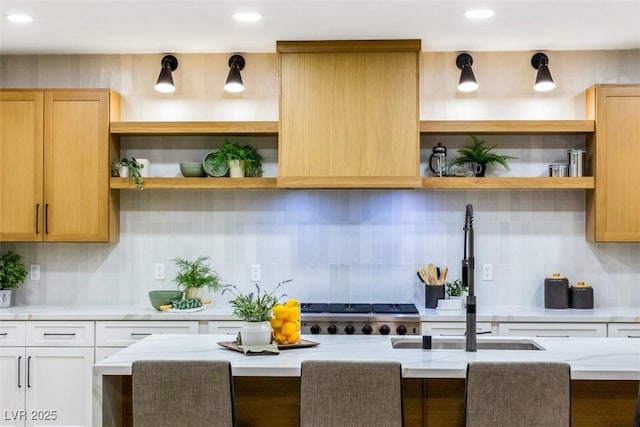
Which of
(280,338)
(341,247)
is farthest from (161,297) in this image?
(280,338)

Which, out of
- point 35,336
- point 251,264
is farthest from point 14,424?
point 251,264

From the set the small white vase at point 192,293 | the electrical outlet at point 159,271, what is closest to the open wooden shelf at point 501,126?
the small white vase at point 192,293

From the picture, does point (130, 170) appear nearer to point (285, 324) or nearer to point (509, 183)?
point (285, 324)

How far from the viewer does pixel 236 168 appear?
437 centimetres

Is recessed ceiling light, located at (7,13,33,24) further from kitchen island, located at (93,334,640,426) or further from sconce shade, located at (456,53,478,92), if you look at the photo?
sconce shade, located at (456,53,478,92)

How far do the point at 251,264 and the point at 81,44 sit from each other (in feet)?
6.31

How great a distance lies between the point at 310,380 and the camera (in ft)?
7.30

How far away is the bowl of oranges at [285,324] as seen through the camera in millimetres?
2740

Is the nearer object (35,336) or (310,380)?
(310,380)

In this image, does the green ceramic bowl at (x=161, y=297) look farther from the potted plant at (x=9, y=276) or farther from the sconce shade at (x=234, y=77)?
the sconce shade at (x=234, y=77)

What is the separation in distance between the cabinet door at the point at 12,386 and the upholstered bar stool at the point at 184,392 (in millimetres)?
2262

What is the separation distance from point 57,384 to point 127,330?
560 millimetres

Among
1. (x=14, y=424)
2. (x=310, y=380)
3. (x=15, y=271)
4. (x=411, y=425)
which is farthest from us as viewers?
(x=15, y=271)

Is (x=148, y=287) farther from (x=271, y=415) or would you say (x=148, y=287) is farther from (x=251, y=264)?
(x=271, y=415)
